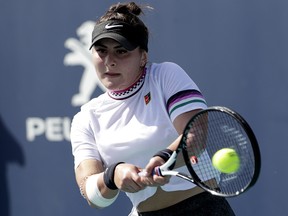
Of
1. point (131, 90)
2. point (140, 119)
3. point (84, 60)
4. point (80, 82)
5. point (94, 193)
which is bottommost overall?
point (94, 193)

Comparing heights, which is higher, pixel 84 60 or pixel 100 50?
pixel 84 60

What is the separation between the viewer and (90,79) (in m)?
4.25

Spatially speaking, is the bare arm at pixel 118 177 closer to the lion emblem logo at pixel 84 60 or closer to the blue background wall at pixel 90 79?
the blue background wall at pixel 90 79

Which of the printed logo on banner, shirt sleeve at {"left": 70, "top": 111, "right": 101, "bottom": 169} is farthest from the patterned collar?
the printed logo on banner

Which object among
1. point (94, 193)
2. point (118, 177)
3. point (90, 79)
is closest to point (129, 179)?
point (118, 177)

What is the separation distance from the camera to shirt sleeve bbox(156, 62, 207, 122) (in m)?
2.57

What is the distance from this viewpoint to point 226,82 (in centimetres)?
397

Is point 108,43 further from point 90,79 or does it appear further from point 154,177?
point 90,79

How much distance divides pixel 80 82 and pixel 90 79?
6 centimetres

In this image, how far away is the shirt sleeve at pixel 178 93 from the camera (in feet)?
8.44

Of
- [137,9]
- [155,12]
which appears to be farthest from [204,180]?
[155,12]

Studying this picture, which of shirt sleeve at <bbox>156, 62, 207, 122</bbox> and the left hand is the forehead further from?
the left hand

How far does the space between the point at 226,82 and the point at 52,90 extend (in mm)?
1018

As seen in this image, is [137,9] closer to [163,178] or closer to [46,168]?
[163,178]
